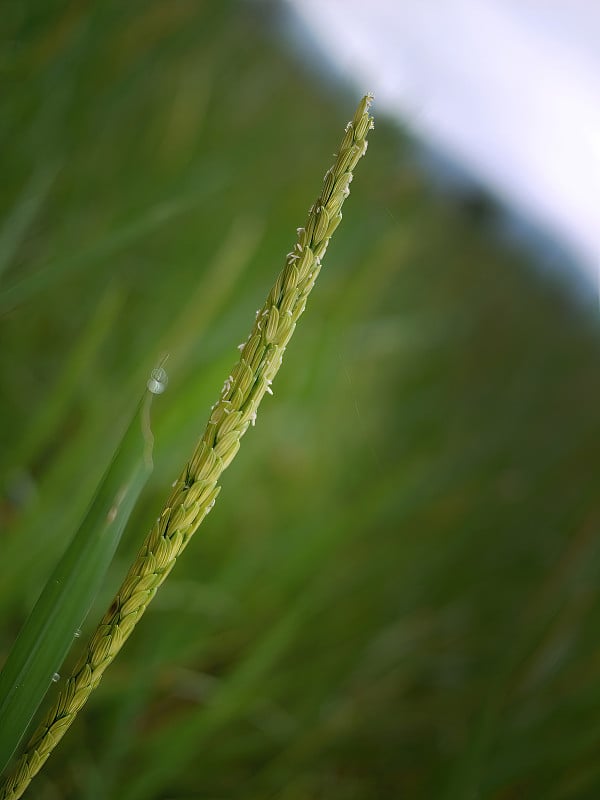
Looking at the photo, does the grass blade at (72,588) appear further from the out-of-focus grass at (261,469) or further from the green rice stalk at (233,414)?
the out-of-focus grass at (261,469)

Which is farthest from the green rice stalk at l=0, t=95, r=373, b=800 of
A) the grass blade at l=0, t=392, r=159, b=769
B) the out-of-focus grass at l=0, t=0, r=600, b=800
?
the out-of-focus grass at l=0, t=0, r=600, b=800

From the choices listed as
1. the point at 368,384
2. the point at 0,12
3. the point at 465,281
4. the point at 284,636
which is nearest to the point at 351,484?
the point at 368,384

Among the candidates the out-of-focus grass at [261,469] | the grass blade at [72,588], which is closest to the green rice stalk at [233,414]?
the grass blade at [72,588]

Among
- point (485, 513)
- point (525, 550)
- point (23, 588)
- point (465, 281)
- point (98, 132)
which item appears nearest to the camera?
point (23, 588)

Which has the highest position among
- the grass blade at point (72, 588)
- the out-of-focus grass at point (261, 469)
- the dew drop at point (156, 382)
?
the dew drop at point (156, 382)

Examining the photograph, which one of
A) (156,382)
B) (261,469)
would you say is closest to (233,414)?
(156,382)

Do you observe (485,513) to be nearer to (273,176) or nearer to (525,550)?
(525,550)
